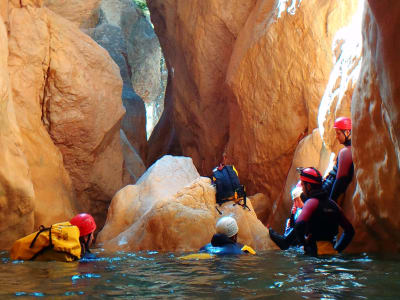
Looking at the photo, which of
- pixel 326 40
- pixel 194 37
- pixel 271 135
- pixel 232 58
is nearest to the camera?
pixel 326 40

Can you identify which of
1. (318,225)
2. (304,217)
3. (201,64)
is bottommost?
(318,225)

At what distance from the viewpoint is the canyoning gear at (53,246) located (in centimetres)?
546

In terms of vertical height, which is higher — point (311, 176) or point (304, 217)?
point (311, 176)

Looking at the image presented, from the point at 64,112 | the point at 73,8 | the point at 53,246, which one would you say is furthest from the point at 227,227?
the point at 73,8

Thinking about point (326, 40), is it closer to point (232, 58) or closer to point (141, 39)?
point (232, 58)

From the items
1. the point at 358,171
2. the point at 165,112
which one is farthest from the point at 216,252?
the point at 165,112

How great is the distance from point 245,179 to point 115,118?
13.3 ft

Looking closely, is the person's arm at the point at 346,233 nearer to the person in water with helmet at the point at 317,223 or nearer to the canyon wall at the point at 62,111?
the person in water with helmet at the point at 317,223

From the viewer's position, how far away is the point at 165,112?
2275cm

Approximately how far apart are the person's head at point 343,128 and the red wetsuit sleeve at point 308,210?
1154mm

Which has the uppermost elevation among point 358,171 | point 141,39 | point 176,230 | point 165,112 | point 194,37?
point 141,39

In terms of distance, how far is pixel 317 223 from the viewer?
5.71m

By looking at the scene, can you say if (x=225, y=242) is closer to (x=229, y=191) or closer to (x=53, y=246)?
(x=53, y=246)

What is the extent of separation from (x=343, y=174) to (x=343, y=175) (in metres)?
0.01
